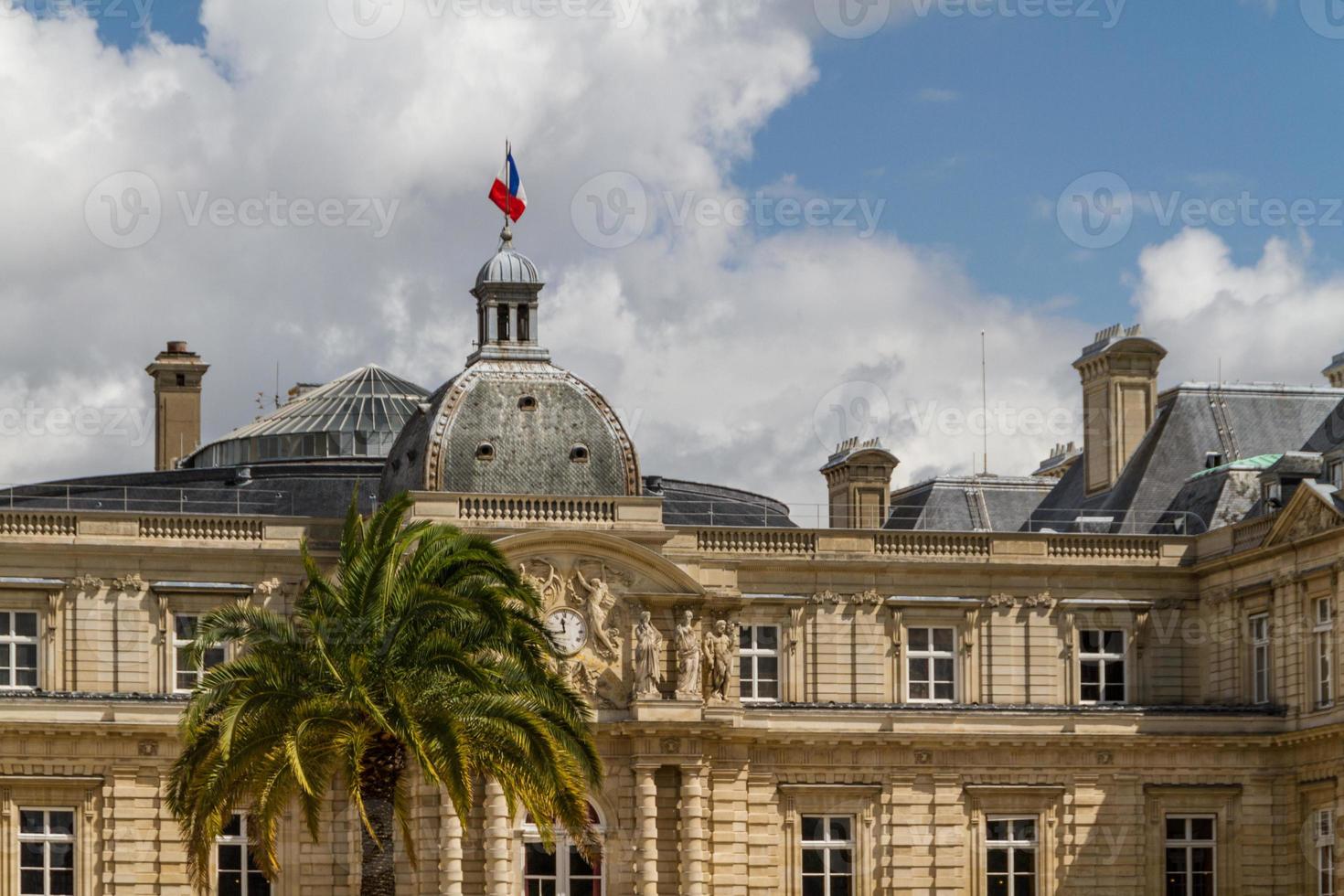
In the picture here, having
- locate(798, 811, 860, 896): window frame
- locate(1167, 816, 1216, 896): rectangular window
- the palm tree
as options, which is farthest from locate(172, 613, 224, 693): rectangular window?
locate(1167, 816, 1216, 896): rectangular window

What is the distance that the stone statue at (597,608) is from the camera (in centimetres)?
7031

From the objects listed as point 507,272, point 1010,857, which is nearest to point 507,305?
point 507,272

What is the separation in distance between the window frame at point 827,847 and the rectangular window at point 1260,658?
9700mm

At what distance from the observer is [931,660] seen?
74688 mm

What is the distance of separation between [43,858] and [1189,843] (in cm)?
2574

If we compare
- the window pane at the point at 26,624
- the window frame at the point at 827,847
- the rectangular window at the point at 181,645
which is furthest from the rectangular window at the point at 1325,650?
the window pane at the point at 26,624

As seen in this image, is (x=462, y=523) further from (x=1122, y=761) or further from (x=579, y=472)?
(x=1122, y=761)

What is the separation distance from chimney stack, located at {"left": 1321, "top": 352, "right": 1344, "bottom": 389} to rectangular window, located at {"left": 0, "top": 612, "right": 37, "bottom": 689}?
3417 cm

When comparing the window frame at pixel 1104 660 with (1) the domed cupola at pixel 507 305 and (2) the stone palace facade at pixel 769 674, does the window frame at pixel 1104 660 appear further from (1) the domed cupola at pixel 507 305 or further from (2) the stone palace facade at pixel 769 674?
(1) the domed cupola at pixel 507 305

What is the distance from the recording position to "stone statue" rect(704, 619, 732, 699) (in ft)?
233

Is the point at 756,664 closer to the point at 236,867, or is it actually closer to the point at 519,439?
the point at 519,439

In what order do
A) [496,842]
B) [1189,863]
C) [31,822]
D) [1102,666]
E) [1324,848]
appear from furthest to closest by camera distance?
[1102,666], [1189,863], [1324,848], [31,822], [496,842]

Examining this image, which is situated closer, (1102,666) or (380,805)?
(380,805)

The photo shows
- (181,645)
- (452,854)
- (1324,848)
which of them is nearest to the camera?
(452,854)
